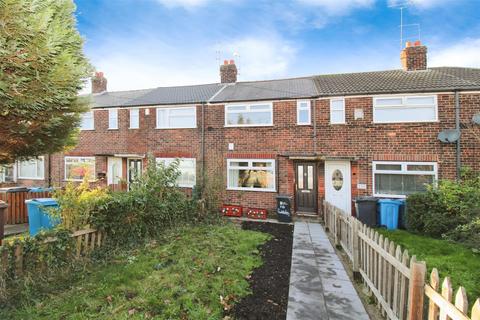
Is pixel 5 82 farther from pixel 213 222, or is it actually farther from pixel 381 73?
pixel 381 73

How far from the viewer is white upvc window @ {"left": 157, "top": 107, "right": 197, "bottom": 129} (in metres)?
13.1

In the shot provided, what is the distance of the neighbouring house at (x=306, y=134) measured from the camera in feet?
32.5

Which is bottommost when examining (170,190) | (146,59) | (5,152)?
(170,190)

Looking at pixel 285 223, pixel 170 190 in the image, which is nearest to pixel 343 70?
pixel 285 223

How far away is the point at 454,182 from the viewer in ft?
29.3

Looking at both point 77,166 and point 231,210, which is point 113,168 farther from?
point 231,210

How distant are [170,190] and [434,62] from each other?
14.3 metres

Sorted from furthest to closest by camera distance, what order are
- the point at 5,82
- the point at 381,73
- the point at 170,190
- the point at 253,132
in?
the point at 381,73 < the point at 253,132 < the point at 170,190 < the point at 5,82

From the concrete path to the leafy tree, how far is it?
4.87 m

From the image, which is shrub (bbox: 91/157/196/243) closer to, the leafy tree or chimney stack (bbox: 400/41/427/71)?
the leafy tree

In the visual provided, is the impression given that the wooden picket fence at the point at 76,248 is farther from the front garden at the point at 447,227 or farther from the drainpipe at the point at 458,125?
the drainpipe at the point at 458,125

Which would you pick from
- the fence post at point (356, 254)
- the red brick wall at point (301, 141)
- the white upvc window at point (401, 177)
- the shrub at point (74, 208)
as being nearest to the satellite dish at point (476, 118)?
the red brick wall at point (301, 141)

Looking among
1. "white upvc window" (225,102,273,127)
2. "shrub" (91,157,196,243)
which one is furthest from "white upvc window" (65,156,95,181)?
"white upvc window" (225,102,273,127)

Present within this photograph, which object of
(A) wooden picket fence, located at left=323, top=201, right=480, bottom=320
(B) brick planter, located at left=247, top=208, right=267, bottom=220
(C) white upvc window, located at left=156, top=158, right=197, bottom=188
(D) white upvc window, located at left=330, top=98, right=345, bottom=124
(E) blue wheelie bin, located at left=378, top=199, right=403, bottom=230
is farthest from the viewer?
(C) white upvc window, located at left=156, top=158, right=197, bottom=188
